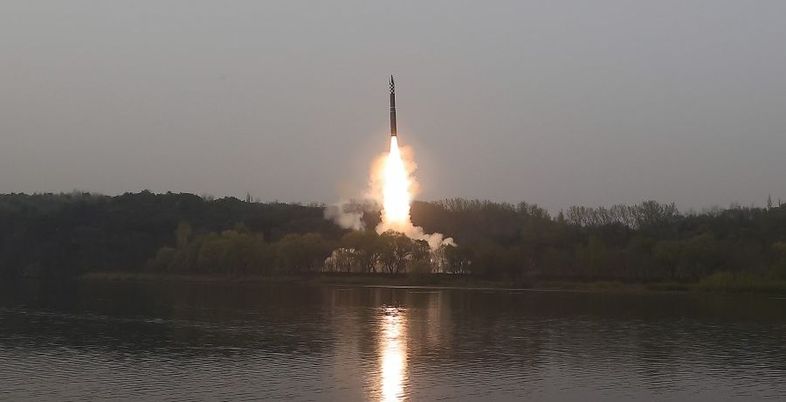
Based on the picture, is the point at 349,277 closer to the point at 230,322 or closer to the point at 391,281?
the point at 391,281

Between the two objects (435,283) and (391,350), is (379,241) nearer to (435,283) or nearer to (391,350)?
(435,283)

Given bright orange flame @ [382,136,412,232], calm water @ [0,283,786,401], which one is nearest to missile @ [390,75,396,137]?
bright orange flame @ [382,136,412,232]

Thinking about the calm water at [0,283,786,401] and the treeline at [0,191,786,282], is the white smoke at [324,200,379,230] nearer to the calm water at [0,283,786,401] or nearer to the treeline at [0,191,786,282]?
the treeline at [0,191,786,282]

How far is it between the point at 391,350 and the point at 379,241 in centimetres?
6211

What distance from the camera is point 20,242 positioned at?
122625mm

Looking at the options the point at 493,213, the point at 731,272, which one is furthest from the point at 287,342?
the point at 493,213

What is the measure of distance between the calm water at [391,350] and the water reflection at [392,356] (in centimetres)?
7

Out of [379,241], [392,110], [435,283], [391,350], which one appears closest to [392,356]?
[391,350]

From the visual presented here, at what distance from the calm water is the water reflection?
0.07m

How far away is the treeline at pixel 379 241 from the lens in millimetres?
91125

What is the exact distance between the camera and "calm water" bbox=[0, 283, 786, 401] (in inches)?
1123

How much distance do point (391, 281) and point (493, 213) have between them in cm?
3664

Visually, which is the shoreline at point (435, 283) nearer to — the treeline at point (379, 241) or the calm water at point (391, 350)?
the treeline at point (379, 241)

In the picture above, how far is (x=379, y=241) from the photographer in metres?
99.8
